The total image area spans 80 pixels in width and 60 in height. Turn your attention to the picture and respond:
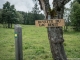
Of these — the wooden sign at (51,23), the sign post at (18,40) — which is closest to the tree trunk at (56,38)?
the wooden sign at (51,23)

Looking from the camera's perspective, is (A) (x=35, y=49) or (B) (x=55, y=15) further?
(A) (x=35, y=49)

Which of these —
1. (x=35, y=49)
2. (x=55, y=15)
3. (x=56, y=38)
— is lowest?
(x=35, y=49)

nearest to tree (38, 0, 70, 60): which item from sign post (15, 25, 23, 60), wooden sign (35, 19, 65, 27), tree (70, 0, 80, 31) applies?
wooden sign (35, 19, 65, 27)

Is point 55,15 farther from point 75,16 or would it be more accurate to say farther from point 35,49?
point 75,16

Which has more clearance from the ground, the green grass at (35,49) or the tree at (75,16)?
the tree at (75,16)

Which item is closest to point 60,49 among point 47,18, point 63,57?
point 63,57

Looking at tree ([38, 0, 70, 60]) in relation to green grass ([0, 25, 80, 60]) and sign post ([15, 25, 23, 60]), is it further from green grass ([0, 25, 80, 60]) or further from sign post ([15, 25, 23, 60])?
green grass ([0, 25, 80, 60])

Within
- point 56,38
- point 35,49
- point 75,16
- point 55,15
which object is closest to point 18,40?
point 56,38

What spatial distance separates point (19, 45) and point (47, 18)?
4.63 feet

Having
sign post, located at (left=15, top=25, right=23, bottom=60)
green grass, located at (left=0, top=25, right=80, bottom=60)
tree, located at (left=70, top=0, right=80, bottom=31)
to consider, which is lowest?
green grass, located at (left=0, top=25, right=80, bottom=60)

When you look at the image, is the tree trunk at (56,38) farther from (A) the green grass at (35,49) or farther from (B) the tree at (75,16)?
(B) the tree at (75,16)

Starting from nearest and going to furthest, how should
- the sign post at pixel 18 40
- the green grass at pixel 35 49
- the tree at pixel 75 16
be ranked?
1. the sign post at pixel 18 40
2. the green grass at pixel 35 49
3. the tree at pixel 75 16

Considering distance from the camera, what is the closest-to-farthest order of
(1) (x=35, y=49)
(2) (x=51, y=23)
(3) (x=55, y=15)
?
(2) (x=51, y=23)
(3) (x=55, y=15)
(1) (x=35, y=49)

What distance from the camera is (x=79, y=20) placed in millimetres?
30500
